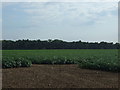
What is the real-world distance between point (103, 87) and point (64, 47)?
47203mm

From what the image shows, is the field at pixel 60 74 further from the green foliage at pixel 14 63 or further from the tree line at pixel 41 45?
the tree line at pixel 41 45

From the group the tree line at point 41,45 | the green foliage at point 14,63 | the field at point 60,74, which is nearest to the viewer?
the field at point 60,74

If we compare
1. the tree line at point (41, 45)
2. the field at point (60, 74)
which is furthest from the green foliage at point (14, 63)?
the tree line at point (41, 45)

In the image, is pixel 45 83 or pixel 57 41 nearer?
pixel 45 83

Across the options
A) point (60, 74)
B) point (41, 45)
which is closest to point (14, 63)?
point (60, 74)

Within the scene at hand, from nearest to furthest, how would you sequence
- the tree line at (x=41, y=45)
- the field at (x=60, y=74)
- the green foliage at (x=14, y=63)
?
the field at (x=60, y=74) < the green foliage at (x=14, y=63) < the tree line at (x=41, y=45)

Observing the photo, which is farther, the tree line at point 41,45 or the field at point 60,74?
the tree line at point 41,45

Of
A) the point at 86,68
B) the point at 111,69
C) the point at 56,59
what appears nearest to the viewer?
the point at 111,69

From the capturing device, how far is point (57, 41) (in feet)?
181

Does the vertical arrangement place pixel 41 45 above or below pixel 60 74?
above

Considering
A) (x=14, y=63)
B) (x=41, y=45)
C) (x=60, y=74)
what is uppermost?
(x=41, y=45)

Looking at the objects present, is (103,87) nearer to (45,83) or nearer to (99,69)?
(45,83)

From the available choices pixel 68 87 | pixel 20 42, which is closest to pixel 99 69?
pixel 68 87

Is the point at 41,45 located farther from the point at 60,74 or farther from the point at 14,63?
the point at 60,74
